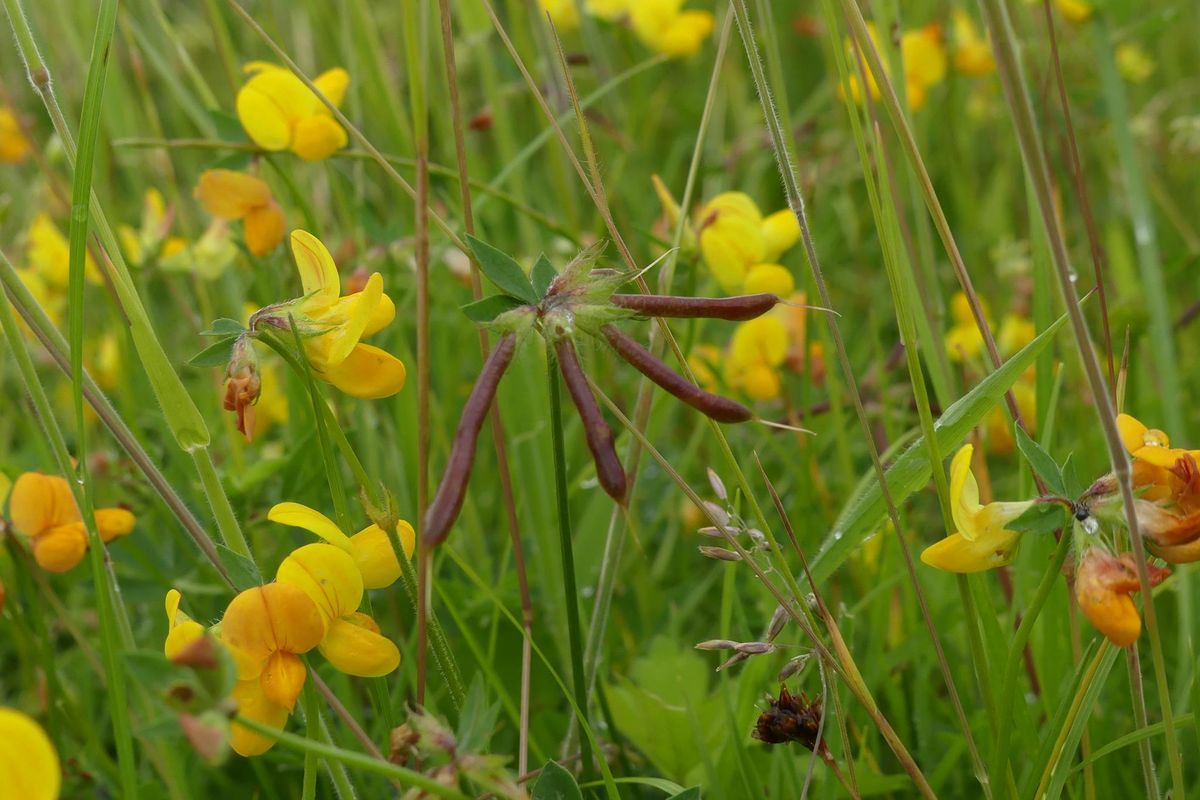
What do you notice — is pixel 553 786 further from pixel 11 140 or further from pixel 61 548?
pixel 11 140

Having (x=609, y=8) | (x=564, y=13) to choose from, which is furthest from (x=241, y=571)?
(x=564, y=13)

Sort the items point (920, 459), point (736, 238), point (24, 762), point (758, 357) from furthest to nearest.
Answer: point (758, 357), point (736, 238), point (920, 459), point (24, 762)

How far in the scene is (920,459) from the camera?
1026 millimetres

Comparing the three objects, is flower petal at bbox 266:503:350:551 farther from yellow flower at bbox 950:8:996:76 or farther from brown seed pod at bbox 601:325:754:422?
yellow flower at bbox 950:8:996:76

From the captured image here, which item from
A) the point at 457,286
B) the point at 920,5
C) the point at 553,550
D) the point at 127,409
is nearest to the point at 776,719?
the point at 553,550

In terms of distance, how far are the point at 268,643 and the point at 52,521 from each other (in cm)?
47

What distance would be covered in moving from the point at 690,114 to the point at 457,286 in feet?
3.83

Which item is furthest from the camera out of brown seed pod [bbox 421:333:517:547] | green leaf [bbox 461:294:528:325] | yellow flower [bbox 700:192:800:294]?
yellow flower [bbox 700:192:800:294]

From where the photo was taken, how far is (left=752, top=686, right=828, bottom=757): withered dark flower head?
970 mm

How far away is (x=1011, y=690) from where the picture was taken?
93cm

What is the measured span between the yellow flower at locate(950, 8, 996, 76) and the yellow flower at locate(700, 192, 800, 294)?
1.13m

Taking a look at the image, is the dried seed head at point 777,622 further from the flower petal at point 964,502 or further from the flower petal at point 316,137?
the flower petal at point 316,137

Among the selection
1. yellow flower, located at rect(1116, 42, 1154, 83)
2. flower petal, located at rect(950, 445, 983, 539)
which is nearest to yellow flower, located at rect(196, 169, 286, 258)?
flower petal, located at rect(950, 445, 983, 539)

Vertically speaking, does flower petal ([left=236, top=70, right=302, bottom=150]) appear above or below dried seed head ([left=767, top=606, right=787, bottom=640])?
above
